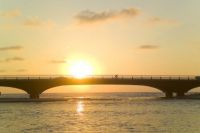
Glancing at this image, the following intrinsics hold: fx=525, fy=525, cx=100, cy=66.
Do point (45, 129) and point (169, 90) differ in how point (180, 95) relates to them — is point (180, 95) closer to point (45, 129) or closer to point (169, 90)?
point (169, 90)

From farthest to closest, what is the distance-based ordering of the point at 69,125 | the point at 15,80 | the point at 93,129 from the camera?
1. the point at 15,80
2. the point at 69,125
3. the point at 93,129

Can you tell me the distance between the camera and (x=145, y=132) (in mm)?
45812

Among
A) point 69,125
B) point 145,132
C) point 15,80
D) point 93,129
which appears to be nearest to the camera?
point 145,132

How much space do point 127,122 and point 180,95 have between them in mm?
78982

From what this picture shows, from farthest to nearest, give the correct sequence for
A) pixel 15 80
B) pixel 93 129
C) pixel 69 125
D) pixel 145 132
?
pixel 15 80, pixel 69 125, pixel 93 129, pixel 145 132

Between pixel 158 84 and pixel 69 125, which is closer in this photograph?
pixel 69 125

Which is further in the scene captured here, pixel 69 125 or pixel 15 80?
pixel 15 80

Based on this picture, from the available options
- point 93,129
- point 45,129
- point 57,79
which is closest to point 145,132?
point 93,129

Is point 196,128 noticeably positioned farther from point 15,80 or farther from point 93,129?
point 15,80

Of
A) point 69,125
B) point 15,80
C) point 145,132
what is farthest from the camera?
point 15,80

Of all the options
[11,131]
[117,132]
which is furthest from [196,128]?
[11,131]

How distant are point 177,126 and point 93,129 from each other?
8.37 meters

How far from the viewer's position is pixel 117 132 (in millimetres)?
46156

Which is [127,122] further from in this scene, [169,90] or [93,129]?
[169,90]
